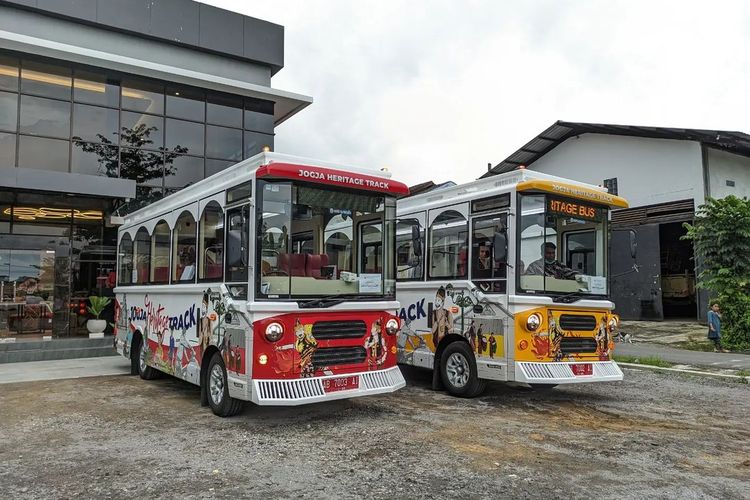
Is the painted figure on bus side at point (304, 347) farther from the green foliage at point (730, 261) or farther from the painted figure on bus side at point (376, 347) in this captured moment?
the green foliage at point (730, 261)

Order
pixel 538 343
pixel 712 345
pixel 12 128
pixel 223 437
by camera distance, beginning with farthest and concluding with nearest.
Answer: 1. pixel 712 345
2. pixel 12 128
3. pixel 538 343
4. pixel 223 437

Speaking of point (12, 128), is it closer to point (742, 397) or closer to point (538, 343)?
point (538, 343)

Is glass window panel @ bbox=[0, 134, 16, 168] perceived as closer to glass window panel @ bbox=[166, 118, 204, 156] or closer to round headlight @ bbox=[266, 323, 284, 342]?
glass window panel @ bbox=[166, 118, 204, 156]

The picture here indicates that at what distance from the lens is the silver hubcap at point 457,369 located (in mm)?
8672

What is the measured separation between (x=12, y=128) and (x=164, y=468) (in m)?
13.0

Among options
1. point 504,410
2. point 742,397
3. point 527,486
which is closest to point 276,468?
point 527,486

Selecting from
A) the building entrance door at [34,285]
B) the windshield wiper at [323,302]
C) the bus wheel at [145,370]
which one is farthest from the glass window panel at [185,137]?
the windshield wiper at [323,302]

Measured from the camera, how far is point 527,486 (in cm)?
482

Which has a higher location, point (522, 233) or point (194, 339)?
point (522, 233)

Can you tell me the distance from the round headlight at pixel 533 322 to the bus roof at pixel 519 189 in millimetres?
1713

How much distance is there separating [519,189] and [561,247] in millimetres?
1134

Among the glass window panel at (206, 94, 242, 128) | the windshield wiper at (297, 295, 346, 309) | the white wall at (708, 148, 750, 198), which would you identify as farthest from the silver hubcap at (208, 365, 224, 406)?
the white wall at (708, 148, 750, 198)

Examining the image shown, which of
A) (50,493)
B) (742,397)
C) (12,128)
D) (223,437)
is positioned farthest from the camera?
(12,128)

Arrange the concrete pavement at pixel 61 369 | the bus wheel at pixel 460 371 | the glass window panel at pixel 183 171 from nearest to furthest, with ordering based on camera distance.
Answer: the bus wheel at pixel 460 371 → the concrete pavement at pixel 61 369 → the glass window panel at pixel 183 171
